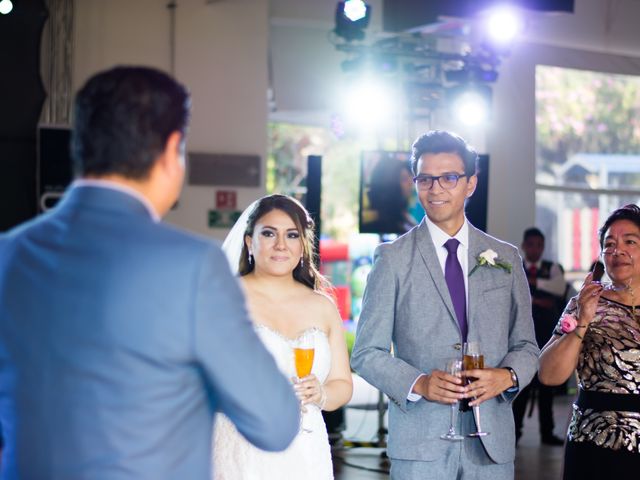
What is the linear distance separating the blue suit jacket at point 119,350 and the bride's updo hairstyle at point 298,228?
5.88 feet

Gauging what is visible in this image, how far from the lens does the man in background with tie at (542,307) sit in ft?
25.6

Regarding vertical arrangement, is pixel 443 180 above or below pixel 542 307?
above

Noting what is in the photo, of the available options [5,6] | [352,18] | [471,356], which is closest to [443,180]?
[471,356]

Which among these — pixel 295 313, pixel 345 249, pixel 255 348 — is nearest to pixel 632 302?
pixel 295 313

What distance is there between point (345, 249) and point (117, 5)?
17.0ft

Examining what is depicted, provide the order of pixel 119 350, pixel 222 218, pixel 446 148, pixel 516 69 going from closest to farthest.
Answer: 1. pixel 119 350
2. pixel 446 148
3. pixel 222 218
4. pixel 516 69

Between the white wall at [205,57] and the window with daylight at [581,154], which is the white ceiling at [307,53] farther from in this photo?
the window with daylight at [581,154]

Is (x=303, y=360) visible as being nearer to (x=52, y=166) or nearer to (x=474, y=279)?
(x=474, y=279)

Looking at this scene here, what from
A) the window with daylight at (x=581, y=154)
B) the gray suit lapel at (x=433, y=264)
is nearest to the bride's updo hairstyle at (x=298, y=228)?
the gray suit lapel at (x=433, y=264)

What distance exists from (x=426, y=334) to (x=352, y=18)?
199 inches

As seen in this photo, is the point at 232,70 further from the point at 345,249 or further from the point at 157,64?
the point at 345,249

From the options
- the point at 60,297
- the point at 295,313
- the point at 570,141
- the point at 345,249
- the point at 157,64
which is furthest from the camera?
the point at 345,249

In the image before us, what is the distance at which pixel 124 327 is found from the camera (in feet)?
4.83

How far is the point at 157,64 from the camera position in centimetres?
873
